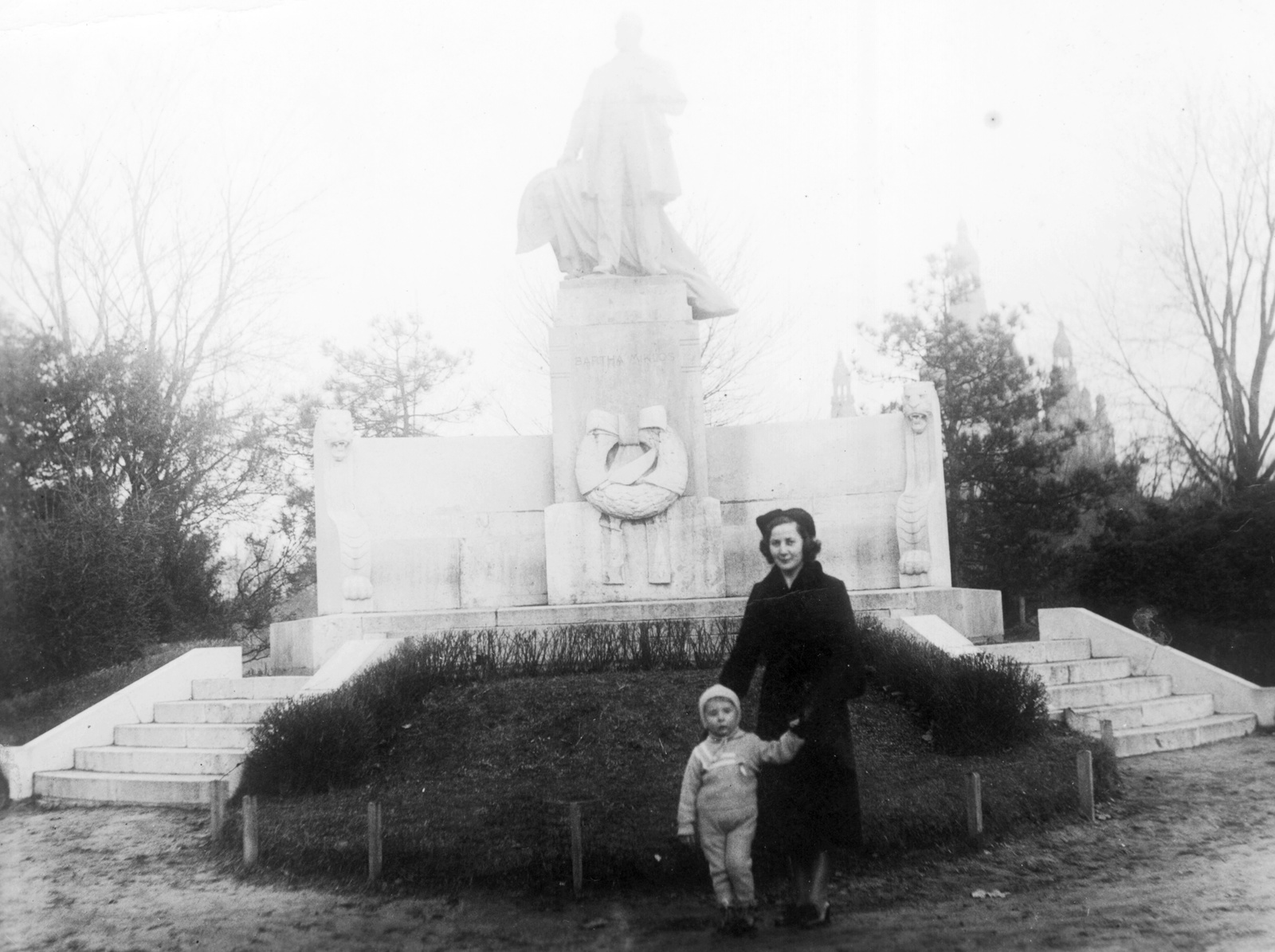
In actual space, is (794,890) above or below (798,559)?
below

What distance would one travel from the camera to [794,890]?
15.9 feet

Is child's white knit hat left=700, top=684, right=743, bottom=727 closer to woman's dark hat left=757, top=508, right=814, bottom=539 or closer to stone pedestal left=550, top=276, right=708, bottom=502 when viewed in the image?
woman's dark hat left=757, top=508, right=814, bottom=539

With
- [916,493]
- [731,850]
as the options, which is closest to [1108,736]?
[731,850]

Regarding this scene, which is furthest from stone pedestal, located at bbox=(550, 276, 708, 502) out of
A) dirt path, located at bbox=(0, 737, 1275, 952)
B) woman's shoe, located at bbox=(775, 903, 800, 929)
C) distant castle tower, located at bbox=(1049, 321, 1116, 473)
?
distant castle tower, located at bbox=(1049, 321, 1116, 473)

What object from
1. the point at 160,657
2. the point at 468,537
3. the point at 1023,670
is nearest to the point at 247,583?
the point at 160,657

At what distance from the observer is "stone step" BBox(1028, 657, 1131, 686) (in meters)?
9.21

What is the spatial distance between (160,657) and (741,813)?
1042cm

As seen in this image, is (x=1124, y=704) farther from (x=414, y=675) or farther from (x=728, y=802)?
(x=728, y=802)

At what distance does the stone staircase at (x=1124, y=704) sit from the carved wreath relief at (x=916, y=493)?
119 cm

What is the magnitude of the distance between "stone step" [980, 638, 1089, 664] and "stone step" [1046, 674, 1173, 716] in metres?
0.48

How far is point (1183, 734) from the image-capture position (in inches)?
333

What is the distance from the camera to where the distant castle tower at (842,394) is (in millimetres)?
23641

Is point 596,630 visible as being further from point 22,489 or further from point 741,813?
point 22,489

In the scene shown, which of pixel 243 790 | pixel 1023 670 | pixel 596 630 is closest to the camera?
pixel 243 790
